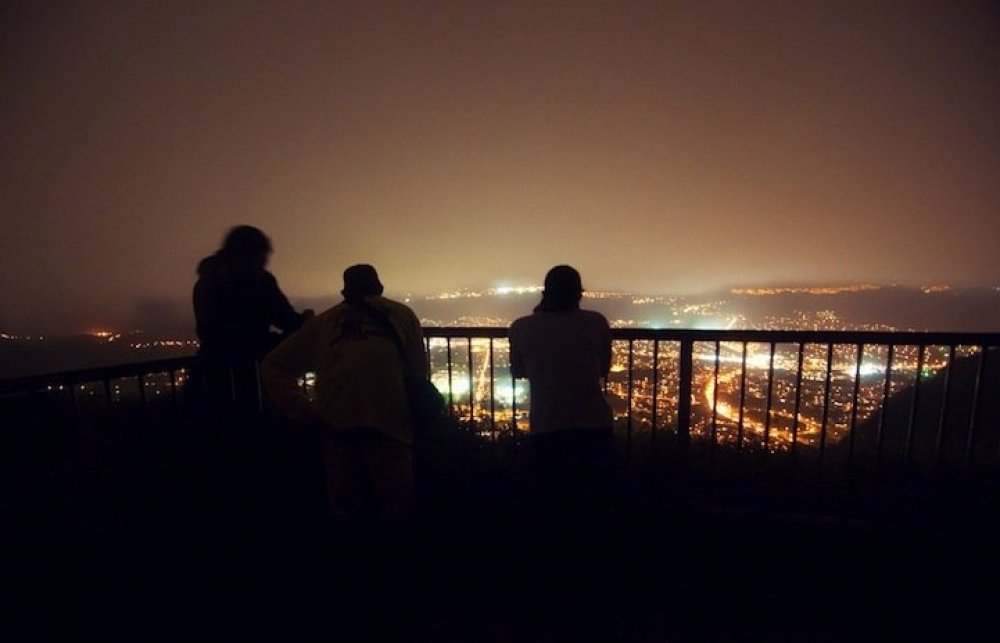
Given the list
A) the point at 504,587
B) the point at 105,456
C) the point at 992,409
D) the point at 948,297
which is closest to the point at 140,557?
the point at 504,587

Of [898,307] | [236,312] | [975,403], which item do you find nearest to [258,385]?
[236,312]

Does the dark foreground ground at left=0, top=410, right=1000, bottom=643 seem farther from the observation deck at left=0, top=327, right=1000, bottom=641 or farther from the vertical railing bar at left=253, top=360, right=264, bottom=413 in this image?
the vertical railing bar at left=253, top=360, right=264, bottom=413

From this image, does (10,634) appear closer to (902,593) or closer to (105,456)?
(105,456)

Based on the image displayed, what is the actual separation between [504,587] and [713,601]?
1.36 metres

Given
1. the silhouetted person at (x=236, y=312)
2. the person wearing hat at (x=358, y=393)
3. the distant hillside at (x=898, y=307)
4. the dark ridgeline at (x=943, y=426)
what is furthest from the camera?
the distant hillside at (x=898, y=307)

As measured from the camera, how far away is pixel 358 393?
2600 mm

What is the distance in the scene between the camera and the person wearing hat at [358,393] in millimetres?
2609

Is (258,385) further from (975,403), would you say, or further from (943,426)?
(975,403)

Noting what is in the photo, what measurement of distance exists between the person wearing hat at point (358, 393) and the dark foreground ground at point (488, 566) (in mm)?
275

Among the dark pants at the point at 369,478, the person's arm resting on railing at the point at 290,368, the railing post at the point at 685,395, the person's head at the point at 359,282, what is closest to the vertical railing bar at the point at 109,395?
the person's arm resting on railing at the point at 290,368

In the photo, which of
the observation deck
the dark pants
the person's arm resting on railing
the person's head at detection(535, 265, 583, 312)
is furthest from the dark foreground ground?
the person's head at detection(535, 265, 583, 312)

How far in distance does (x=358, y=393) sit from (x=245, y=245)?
1990 mm

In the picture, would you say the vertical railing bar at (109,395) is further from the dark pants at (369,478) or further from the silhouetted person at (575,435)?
the silhouetted person at (575,435)

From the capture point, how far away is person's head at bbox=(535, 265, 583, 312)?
2.73m
